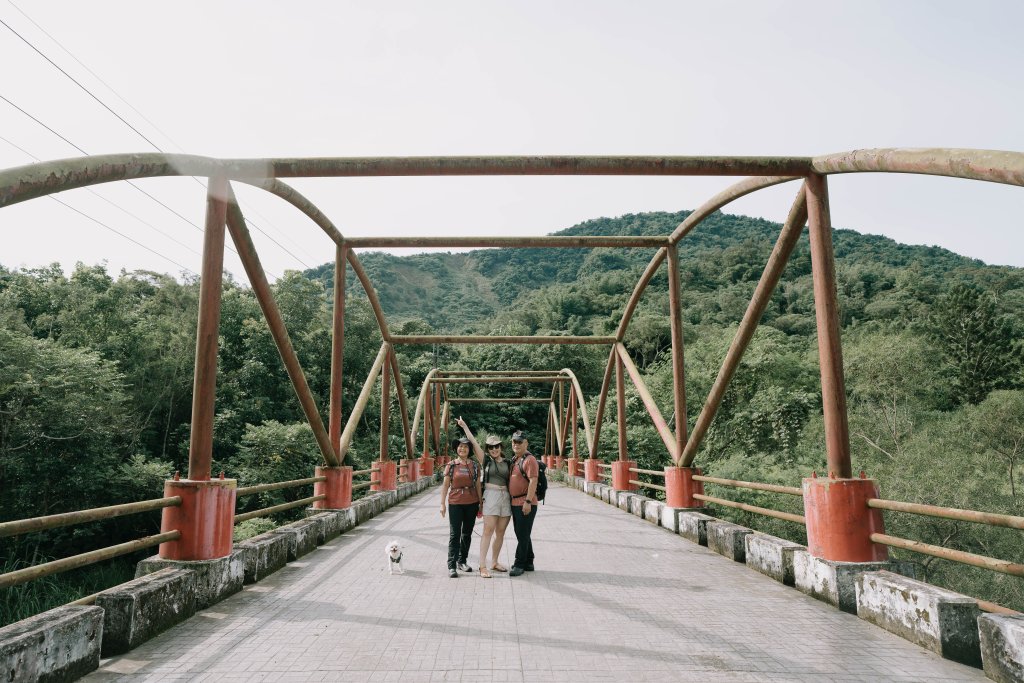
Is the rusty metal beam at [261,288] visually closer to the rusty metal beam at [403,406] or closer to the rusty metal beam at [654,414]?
the rusty metal beam at [654,414]

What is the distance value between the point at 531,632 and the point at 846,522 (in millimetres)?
2471

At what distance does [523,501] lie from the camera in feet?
19.3

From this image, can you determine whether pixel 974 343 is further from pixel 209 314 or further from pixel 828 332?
pixel 209 314

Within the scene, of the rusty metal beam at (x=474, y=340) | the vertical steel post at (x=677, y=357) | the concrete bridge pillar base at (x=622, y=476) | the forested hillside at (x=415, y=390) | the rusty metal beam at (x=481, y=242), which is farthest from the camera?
the forested hillside at (x=415, y=390)

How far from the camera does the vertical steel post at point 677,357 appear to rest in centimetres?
878

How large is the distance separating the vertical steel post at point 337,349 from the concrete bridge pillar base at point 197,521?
3923 mm

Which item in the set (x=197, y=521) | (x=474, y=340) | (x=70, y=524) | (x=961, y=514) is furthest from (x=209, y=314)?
(x=474, y=340)

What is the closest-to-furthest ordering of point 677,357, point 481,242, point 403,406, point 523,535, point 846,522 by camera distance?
point 846,522
point 523,535
point 677,357
point 481,242
point 403,406

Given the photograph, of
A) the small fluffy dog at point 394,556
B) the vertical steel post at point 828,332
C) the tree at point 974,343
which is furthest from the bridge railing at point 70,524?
the tree at point 974,343

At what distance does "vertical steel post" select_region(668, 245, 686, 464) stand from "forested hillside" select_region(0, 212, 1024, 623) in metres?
11.5

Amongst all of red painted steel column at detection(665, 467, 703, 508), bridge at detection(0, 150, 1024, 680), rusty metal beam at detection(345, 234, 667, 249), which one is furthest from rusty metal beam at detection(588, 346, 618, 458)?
bridge at detection(0, 150, 1024, 680)

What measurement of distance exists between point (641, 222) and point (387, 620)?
4684 inches

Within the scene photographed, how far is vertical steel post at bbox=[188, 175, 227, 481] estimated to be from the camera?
16.6 feet

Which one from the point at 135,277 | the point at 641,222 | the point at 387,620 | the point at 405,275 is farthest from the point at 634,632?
the point at 405,275
